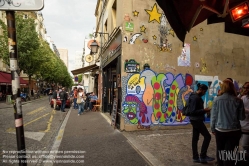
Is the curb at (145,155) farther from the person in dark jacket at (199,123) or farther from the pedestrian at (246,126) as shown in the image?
the pedestrian at (246,126)

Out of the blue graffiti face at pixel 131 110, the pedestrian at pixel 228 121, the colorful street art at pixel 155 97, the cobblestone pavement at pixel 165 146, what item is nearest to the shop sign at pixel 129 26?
the colorful street art at pixel 155 97

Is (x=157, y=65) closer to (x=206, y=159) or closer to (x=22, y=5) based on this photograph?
(x=206, y=159)

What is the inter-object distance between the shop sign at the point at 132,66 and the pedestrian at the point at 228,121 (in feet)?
14.7

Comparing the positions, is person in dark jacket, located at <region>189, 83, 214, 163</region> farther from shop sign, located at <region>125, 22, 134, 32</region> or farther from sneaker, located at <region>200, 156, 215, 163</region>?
shop sign, located at <region>125, 22, 134, 32</region>

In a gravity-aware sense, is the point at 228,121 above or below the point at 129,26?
below

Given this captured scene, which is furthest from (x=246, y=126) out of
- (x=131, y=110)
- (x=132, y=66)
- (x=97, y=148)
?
(x=132, y=66)

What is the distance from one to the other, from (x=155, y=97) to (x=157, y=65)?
1.33m

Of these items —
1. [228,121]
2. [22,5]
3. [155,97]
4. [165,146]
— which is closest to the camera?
[22,5]

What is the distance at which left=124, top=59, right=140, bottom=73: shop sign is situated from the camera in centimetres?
793

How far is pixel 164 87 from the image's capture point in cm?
848

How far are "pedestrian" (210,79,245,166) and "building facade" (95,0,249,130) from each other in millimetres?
4468

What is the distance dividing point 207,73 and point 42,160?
7.76m

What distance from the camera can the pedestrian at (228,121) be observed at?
3.62 m

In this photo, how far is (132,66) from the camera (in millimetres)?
7996
